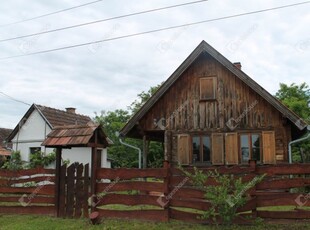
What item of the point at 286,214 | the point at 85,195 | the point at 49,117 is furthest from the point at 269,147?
the point at 49,117

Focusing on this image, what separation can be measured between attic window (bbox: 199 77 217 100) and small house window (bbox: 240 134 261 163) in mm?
2049

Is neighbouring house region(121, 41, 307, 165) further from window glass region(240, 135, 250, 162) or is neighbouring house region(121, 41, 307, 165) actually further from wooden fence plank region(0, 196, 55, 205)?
wooden fence plank region(0, 196, 55, 205)

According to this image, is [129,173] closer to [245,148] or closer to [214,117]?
[214,117]

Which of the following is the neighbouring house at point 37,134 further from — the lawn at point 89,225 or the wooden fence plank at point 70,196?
the lawn at point 89,225

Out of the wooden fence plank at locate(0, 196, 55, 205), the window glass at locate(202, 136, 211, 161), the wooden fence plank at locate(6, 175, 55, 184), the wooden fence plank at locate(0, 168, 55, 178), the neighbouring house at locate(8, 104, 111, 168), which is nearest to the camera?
the wooden fence plank at locate(0, 196, 55, 205)

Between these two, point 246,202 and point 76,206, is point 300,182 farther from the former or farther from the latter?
point 76,206

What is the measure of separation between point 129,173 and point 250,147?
6867mm

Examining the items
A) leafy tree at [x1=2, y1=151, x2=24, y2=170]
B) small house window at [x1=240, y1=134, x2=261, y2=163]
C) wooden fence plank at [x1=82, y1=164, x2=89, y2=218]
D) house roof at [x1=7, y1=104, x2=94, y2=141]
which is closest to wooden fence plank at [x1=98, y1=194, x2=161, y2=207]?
wooden fence plank at [x1=82, y1=164, x2=89, y2=218]

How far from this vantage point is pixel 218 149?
45.3 feet

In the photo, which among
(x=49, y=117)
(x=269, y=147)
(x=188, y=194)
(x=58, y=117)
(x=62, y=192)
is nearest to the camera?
(x=188, y=194)

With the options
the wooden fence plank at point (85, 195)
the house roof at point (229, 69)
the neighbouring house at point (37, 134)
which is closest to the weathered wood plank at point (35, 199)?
the wooden fence plank at point (85, 195)

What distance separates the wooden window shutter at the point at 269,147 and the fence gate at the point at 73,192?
7.52 meters

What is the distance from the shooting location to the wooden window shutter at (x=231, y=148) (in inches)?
535

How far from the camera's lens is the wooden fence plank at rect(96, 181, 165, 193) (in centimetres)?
792
